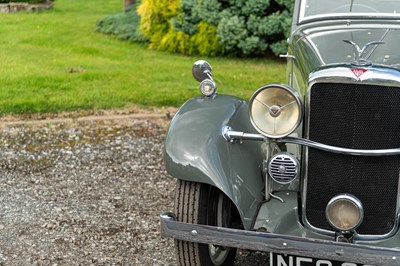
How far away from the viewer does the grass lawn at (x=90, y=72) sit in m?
7.34

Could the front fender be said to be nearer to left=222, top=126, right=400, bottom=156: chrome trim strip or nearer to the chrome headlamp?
left=222, top=126, right=400, bottom=156: chrome trim strip

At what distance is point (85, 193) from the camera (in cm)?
504

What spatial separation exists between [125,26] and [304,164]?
28.1 feet

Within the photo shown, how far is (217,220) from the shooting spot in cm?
353

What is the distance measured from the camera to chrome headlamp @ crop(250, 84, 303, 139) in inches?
124

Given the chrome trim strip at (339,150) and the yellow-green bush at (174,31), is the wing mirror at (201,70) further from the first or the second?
the yellow-green bush at (174,31)

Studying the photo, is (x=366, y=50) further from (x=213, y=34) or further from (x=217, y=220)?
(x=213, y=34)

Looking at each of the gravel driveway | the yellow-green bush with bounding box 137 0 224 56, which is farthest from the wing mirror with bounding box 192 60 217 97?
the yellow-green bush with bounding box 137 0 224 56

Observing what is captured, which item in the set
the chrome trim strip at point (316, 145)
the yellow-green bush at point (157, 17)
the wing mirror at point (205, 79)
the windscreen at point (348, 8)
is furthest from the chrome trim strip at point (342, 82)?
the yellow-green bush at point (157, 17)

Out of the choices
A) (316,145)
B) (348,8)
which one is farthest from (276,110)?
(348,8)

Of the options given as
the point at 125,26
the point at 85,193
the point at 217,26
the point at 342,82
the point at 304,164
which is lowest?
the point at 85,193

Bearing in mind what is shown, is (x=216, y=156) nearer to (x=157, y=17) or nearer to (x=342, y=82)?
(x=342, y=82)

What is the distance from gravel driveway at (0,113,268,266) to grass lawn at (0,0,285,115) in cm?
64

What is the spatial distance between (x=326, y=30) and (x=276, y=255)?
158cm
